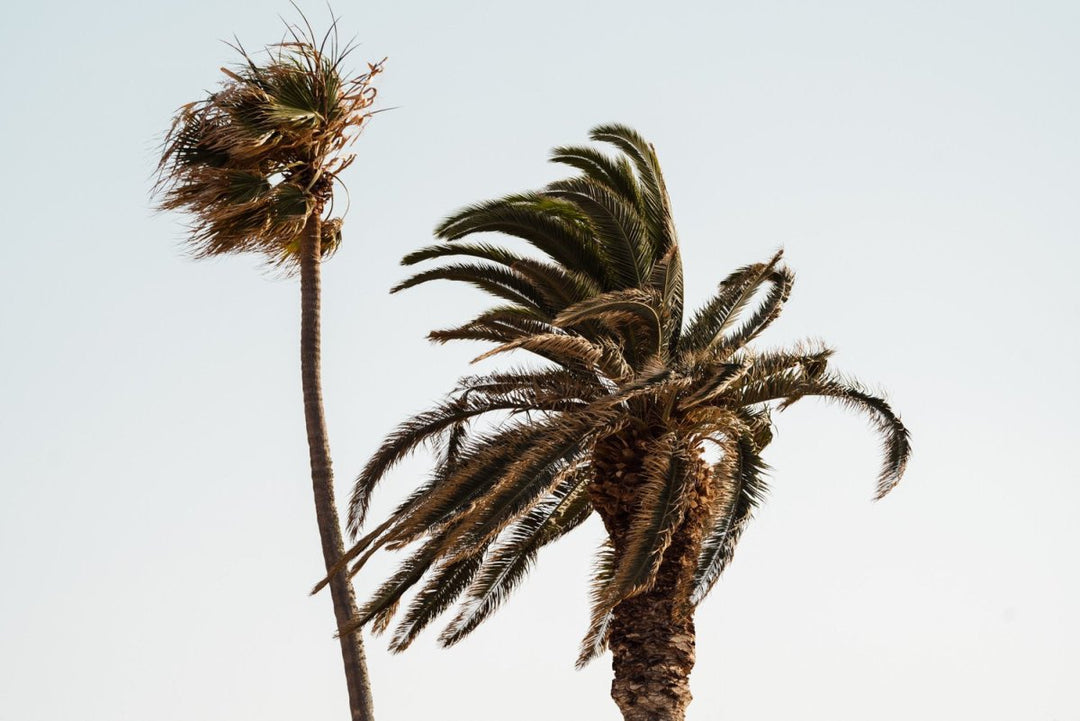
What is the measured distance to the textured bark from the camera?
59.3 feet

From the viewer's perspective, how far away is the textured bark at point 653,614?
18.1 meters

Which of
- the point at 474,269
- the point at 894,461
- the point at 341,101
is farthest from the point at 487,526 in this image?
the point at 341,101

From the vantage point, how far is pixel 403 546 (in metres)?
16.8

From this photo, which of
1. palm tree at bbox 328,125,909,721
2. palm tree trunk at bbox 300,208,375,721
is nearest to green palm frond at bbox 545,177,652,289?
palm tree at bbox 328,125,909,721

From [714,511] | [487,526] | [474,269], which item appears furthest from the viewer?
[474,269]

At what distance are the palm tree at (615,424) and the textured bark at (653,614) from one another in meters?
0.02

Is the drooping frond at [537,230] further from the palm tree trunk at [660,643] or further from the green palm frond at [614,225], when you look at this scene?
the palm tree trunk at [660,643]

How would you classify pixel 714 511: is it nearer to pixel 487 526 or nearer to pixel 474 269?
pixel 487 526

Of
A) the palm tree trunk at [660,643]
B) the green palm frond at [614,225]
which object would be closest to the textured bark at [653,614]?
the palm tree trunk at [660,643]

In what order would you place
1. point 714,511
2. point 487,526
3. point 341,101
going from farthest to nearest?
point 341,101 < point 714,511 < point 487,526

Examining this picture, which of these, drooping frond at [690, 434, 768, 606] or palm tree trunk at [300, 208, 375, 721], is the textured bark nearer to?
drooping frond at [690, 434, 768, 606]

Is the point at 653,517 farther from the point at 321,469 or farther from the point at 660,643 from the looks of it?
the point at 321,469

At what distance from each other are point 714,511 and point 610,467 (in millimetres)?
1462

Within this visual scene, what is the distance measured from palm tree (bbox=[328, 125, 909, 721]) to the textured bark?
21mm
